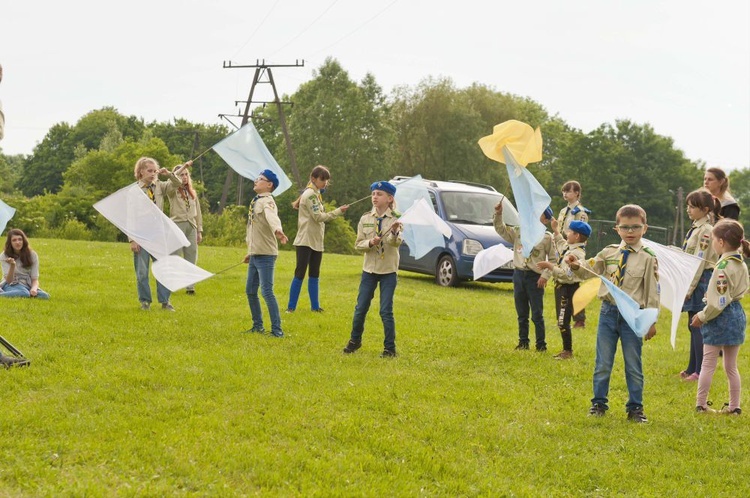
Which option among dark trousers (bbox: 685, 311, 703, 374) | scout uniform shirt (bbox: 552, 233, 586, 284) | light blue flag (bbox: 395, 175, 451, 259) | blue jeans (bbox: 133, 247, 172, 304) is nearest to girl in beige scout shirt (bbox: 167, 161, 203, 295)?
blue jeans (bbox: 133, 247, 172, 304)

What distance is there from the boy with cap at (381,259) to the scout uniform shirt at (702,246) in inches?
113

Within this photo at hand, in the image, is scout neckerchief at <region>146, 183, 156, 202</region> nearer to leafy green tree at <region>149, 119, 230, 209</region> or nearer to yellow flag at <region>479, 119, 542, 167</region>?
yellow flag at <region>479, 119, 542, 167</region>

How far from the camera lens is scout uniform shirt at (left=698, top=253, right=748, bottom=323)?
268 inches

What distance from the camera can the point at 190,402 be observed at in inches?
241

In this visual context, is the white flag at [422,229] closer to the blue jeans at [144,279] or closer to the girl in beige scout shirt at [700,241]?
the blue jeans at [144,279]

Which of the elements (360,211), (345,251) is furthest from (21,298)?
(360,211)

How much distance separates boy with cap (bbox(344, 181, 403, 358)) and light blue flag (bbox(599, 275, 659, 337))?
2.69 meters

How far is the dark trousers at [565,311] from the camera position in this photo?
935 cm

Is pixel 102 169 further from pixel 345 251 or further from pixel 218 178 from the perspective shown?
pixel 218 178

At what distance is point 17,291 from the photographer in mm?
11211

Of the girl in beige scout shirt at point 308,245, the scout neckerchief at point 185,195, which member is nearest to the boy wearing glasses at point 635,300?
the girl in beige scout shirt at point 308,245

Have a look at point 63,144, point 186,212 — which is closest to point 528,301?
point 186,212

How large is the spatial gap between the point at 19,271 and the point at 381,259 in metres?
5.87

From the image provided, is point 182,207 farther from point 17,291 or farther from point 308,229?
point 17,291
